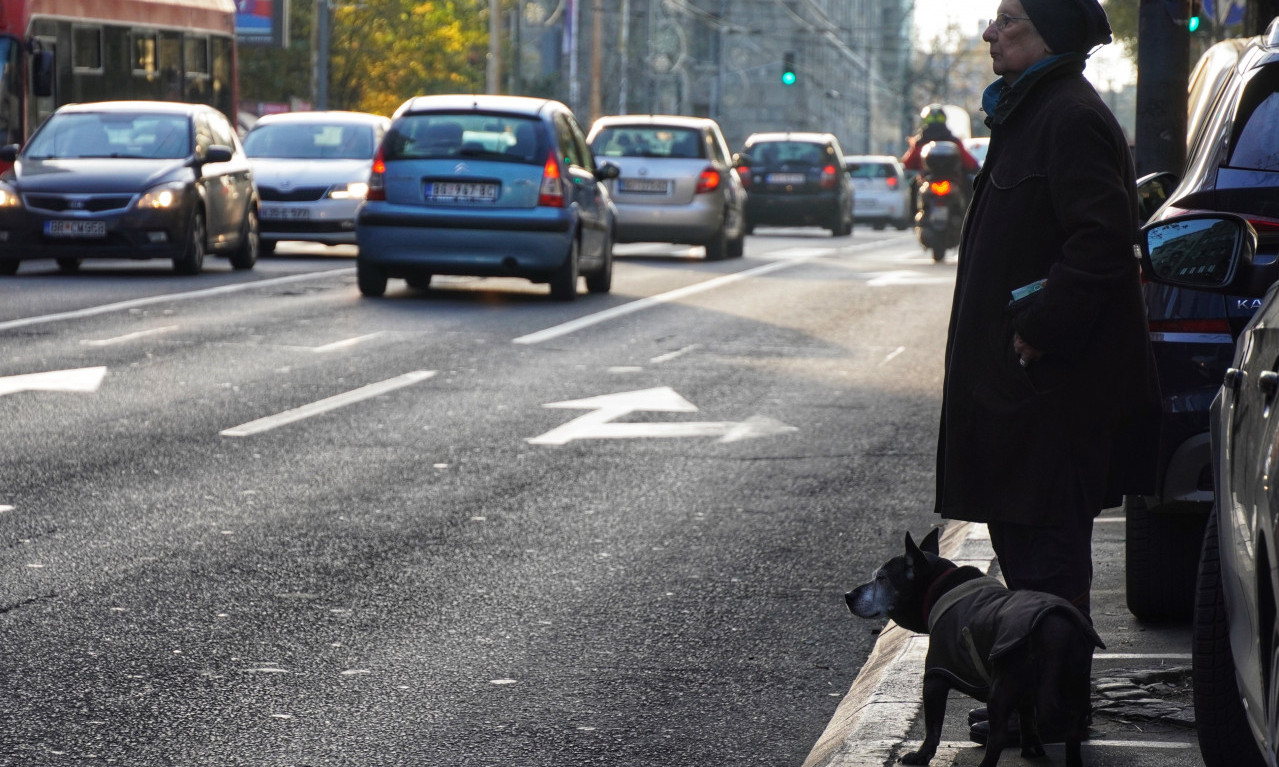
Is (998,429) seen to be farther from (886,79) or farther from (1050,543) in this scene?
(886,79)

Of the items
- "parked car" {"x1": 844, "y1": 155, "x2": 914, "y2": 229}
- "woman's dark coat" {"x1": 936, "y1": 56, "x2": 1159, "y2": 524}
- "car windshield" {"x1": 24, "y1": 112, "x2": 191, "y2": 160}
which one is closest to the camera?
"woman's dark coat" {"x1": 936, "y1": 56, "x2": 1159, "y2": 524}

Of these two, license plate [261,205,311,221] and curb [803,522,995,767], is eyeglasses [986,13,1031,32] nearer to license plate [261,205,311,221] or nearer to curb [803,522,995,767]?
curb [803,522,995,767]

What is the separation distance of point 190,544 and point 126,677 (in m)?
1.82

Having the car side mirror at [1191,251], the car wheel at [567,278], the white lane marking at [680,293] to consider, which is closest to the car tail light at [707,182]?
the white lane marking at [680,293]

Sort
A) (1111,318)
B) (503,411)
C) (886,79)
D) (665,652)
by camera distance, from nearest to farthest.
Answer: (1111,318), (665,652), (503,411), (886,79)

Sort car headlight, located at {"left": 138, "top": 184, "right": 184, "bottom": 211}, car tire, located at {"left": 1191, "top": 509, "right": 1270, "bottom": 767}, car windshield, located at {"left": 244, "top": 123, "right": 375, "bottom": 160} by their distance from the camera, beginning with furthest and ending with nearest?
car windshield, located at {"left": 244, "top": 123, "right": 375, "bottom": 160} < car headlight, located at {"left": 138, "top": 184, "right": 184, "bottom": 211} < car tire, located at {"left": 1191, "top": 509, "right": 1270, "bottom": 767}

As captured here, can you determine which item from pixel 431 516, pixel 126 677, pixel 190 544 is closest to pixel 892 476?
pixel 431 516

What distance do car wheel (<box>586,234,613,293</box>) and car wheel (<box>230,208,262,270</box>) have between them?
401cm

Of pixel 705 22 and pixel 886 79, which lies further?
pixel 886 79

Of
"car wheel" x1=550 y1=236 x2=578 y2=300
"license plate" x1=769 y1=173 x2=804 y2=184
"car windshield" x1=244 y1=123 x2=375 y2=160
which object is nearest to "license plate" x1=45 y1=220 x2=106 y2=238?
"car wheel" x1=550 y1=236 x2=578 y2=300

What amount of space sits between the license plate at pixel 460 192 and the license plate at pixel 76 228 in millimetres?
3690

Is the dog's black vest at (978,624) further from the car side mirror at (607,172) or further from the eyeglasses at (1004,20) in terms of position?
the car side mirror at (607,172)

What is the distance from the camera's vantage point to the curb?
4707 mm

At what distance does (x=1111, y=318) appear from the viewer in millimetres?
4523
